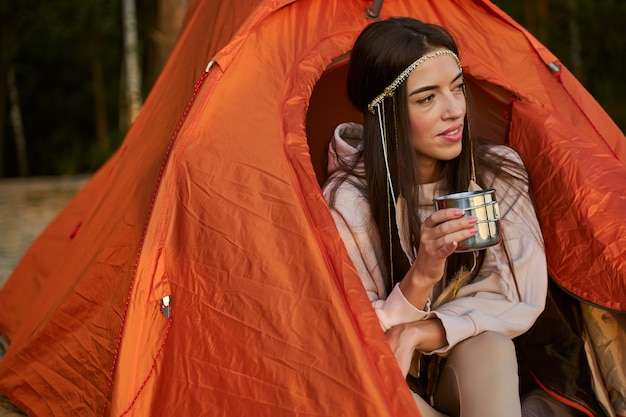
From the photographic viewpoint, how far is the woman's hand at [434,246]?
1797 millimetres

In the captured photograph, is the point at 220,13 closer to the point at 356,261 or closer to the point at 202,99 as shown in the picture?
the point at 202,99

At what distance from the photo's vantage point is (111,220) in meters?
2.52

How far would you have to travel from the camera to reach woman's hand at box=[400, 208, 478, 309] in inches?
70.7

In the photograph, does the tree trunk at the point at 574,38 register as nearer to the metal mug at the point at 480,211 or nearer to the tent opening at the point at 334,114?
the tent opening at the point at 334,114

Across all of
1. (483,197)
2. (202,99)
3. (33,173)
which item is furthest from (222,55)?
(33,173)

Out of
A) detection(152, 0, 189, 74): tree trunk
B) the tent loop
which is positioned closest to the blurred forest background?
detection(152, 0, 189, 74): tree trunk

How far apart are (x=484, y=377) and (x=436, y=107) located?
661 mm

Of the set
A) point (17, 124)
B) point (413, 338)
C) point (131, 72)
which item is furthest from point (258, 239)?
point (17, 124)

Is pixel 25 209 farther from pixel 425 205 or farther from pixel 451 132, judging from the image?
pixel 451 132

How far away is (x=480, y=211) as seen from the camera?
71.2 inches

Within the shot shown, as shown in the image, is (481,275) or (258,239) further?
(481,275)

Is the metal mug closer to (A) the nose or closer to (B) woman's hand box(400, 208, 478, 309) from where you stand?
(B) woman's hand box(400, 208, 478, 309)

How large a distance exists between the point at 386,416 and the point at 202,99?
98 centimetres

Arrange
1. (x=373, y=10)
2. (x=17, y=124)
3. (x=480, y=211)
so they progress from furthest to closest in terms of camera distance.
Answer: (x=17, y=124), (x=373, y=10), (x=480, y=211)
